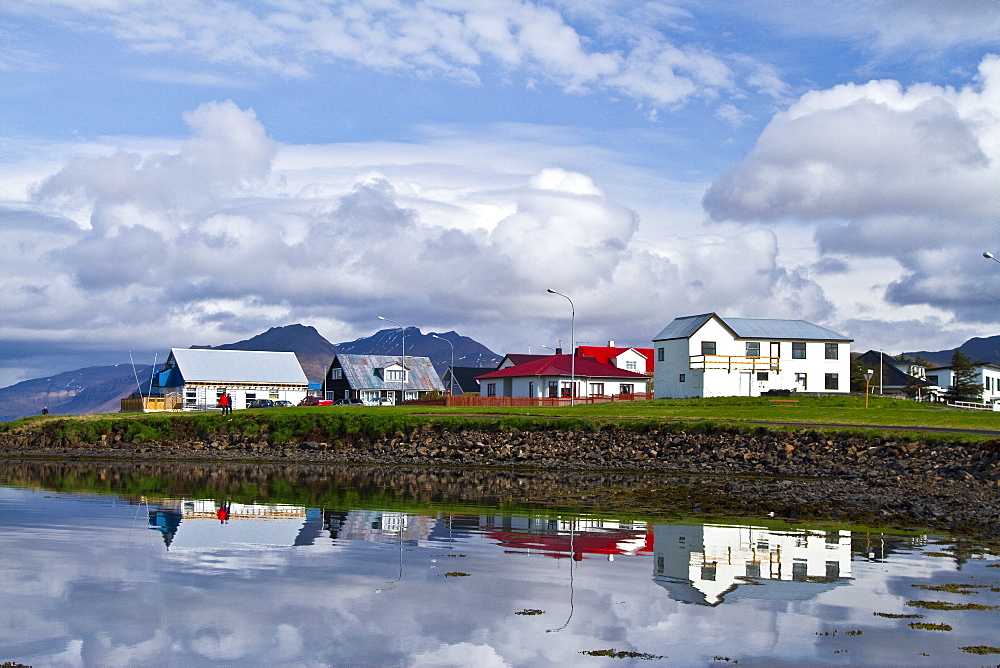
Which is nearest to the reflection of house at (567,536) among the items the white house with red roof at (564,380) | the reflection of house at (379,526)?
the reflection of house at (379,526)

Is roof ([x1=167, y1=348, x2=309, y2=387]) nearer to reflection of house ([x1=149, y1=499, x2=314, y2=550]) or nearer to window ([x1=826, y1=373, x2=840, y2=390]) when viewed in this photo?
window ([x1=826, y1=373, x2=840, y2=390])

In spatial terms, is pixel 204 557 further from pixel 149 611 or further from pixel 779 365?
pixel 779 365

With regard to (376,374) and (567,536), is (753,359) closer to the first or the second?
(376,374)

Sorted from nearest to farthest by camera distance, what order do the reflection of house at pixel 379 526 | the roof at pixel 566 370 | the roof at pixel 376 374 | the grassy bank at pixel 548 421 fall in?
the reflection of house at pixel 379 526
the grassy bank at pixel 548 421
the roof at pixel 566 370
the roof at pixel 376 374

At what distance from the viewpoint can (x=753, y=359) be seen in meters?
89.1

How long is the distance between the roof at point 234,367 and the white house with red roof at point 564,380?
104 ft

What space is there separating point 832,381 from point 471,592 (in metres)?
79.0

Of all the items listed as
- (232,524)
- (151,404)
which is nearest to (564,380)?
(151,404)

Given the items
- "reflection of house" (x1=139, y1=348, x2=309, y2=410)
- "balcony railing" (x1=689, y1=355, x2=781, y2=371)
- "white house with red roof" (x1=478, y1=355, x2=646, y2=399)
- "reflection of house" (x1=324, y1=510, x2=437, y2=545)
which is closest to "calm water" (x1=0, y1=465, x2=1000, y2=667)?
"reflection of house" (x1=324, y1=510, x2=437, y2=545)

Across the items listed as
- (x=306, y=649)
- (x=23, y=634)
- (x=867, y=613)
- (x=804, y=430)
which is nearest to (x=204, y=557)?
(x=23, y=634)

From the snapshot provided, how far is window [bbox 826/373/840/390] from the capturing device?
89875mm

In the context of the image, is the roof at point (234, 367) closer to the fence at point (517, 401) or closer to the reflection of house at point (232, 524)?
the fence at point (517, 401)

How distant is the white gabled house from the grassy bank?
324 inches

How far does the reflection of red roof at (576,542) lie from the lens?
22.9 meters
